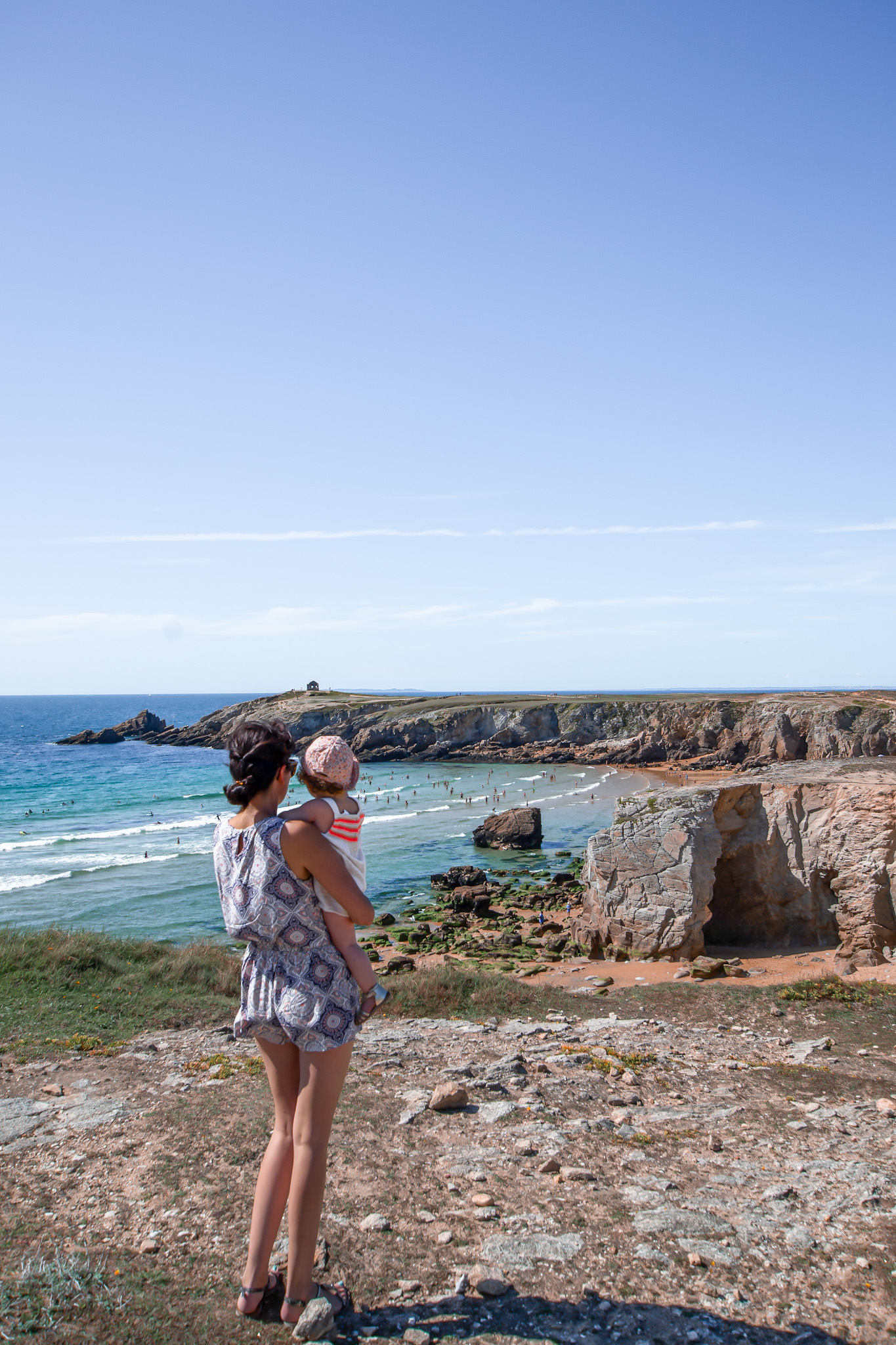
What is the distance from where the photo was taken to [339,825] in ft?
12.2

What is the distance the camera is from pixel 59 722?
16825 centimetres

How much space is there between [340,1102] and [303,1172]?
3858 millimetres

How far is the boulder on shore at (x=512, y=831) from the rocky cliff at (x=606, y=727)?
29.3 metres

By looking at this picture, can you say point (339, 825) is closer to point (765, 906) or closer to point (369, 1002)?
point (369, 1002)

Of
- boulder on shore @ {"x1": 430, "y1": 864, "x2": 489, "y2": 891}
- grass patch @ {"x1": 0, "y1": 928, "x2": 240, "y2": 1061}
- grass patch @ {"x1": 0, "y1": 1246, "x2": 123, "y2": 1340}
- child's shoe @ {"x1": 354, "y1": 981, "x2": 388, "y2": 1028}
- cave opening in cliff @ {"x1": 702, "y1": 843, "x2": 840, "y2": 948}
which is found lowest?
boulder on shore @ {"x1": 430, "y1": 864, "x2": 489, "y2": 891}

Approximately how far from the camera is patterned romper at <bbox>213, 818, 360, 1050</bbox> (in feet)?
12.2

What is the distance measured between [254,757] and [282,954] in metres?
1.02

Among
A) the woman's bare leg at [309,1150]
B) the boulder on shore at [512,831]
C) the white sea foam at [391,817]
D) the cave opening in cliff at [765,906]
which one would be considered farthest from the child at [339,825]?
the white sea foam at [391,817]

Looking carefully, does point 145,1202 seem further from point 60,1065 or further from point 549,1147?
point 60,1065

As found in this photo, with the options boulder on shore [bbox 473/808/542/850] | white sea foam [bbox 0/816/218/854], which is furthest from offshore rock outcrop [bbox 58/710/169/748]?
boulder on shore [bbox 473/808/542/850]

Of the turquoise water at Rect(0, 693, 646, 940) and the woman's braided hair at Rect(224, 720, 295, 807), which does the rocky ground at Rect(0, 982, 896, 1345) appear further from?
the turquoise water at Rect(0, 693, 646, 940)

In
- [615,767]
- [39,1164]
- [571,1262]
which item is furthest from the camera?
[615,767]

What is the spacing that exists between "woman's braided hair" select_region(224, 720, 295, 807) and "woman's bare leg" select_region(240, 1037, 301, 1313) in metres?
1.27

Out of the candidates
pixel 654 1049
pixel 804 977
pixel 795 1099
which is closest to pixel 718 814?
pixel 804 977
